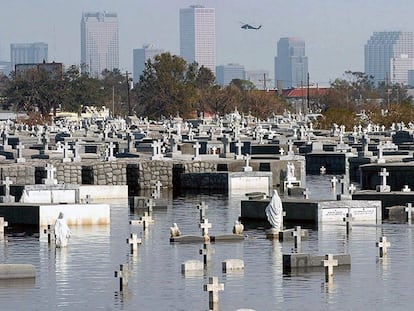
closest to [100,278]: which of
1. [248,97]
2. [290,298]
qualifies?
[290,298]

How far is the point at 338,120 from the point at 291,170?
5509cm

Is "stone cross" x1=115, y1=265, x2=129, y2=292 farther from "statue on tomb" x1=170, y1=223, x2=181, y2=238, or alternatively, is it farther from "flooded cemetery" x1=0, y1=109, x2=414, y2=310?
"statue on tomb" x1=170, y1=223, x2=181, y2=238

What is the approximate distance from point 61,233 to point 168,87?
96162 mm

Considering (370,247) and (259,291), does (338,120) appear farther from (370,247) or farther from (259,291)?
(259,291)

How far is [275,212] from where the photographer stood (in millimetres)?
36906

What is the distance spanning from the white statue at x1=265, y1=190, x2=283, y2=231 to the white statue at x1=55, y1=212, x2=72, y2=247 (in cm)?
449

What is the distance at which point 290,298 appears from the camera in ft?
91.5

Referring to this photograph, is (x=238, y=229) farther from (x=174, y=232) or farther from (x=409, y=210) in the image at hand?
(x=409, y=210)

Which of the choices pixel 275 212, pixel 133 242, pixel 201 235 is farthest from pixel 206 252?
pixel 201 235

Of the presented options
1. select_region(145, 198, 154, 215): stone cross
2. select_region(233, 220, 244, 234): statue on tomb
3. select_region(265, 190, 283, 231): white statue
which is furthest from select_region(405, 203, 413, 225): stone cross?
select_region(145, 198, 154, 215): stone cross

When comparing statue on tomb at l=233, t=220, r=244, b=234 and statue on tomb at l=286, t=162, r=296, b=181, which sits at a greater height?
statue on tomb at l=286, t=162, r=296, b=181

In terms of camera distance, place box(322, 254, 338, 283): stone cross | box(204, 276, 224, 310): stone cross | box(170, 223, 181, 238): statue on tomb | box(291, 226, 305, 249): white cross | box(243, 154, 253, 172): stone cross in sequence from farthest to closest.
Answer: box(243, 154, 253, 172): stone cross, box(170, 223, 181, 238): statue on tomb, box(291, 226, 305, 249): white cross, box(322, 254, 338, 283): stone cross, box(204, 276, 224, 310): stone cross

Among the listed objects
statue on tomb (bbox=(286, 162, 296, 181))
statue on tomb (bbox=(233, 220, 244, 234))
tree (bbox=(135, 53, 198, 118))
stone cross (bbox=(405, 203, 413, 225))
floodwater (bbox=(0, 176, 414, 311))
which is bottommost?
floodwater (bbox=(0, 176, 414, 311))

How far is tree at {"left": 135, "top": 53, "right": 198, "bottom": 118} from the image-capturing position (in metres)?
131
